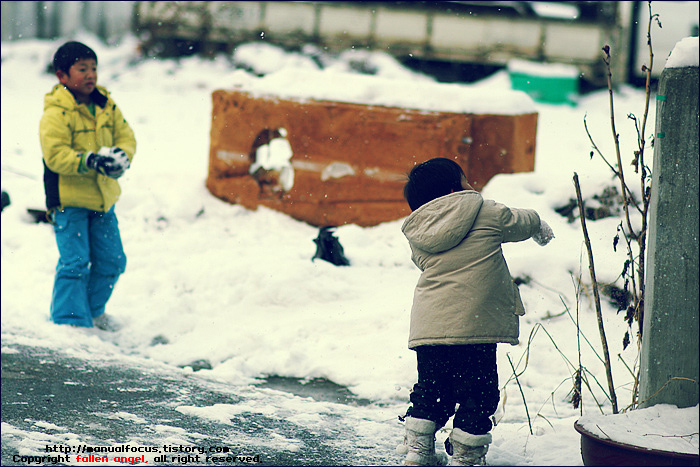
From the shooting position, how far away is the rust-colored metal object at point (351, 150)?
6426 mm

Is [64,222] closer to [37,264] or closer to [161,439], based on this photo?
[37,264]

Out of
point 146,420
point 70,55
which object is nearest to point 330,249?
point 70,55

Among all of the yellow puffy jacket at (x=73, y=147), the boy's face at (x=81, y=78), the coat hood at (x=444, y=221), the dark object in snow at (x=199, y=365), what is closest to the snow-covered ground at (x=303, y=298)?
the dark object in snow at (x=199, y=365)

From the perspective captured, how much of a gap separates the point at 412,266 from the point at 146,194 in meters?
2.70

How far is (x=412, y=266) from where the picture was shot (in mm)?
5895

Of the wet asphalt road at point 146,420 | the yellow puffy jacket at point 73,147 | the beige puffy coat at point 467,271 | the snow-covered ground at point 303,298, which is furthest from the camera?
the yellow puffy jacket at point 73,147

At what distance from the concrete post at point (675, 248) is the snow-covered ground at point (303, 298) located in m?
0.15

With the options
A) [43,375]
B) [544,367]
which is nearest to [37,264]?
[43,375]

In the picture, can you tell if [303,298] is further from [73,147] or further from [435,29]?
[435,29]

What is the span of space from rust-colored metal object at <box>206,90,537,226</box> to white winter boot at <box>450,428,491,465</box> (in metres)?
3.53

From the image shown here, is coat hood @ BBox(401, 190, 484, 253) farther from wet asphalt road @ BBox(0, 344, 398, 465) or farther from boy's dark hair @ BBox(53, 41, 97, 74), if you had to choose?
boy's dark hair @ BBox(53, 41, 97, 74)

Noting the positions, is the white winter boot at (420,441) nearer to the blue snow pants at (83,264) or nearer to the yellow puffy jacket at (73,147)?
the blue snow pants at (83,264)

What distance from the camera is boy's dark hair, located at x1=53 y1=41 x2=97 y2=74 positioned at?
4.90 m

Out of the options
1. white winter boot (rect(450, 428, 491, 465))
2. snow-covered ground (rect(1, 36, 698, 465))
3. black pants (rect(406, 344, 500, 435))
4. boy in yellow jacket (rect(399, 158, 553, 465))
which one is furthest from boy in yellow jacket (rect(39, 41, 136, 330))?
white winter boot (rect(450, 428, 491, 465))
